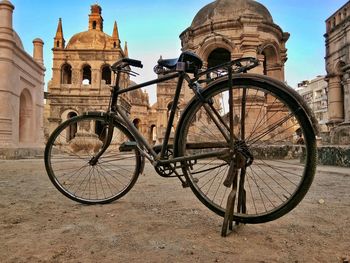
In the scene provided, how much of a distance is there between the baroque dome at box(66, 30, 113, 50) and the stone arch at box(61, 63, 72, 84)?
210 centimetres

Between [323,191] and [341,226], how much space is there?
5.22ft

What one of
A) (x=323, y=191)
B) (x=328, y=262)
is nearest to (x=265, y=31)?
(x=323, y=191)

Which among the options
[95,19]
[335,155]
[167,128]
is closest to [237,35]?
[335,155]

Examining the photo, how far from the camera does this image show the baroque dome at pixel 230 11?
34.7ft

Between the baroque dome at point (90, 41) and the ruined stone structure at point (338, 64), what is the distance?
2342cm

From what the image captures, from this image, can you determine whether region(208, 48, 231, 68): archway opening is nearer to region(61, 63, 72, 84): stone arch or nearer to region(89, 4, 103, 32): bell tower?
region(61, 63, 72, 84): stone arch

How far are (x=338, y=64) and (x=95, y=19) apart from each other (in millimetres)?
30940

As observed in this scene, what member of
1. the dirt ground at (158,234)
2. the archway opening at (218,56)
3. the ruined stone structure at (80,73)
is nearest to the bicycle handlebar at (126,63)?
the dirt ground at (158,234)

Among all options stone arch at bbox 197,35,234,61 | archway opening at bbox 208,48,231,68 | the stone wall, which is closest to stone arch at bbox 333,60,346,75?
archway opening at bbox 208,48,231,68

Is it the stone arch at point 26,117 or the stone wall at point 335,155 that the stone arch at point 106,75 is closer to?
the stone arch at point 26,117

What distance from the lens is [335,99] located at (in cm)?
1390

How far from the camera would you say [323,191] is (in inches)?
133

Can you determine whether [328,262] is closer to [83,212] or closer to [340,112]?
[83,212]

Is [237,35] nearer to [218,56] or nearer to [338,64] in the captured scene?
[218,56]
